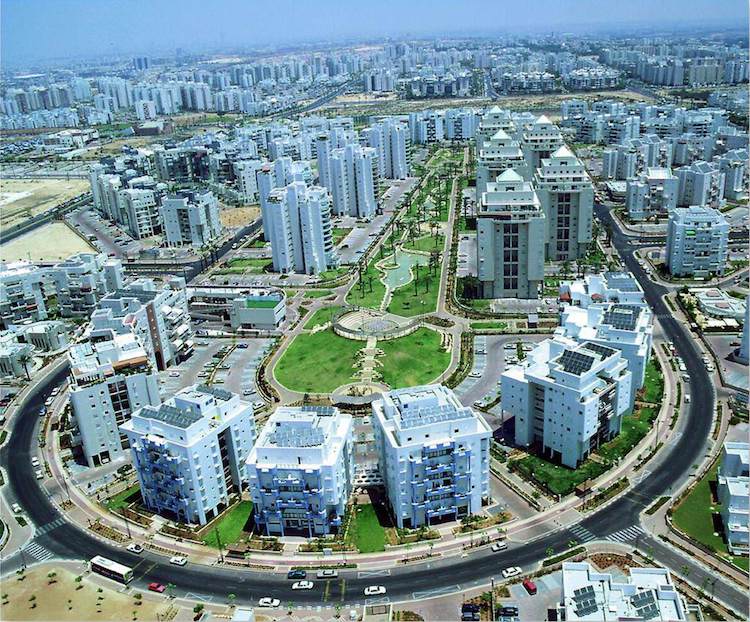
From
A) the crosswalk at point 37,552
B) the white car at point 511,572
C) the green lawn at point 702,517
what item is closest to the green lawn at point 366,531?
the white car at point 511,572

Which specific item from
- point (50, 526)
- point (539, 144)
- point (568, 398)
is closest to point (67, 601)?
point (50, 526)

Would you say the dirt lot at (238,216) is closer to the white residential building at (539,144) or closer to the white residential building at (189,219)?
the white residential building at (189,219)

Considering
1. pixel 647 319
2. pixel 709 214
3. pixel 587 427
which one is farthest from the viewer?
pixel 709 214

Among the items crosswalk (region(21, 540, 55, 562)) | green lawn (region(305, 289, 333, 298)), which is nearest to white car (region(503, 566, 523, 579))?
crosswalk (region(21, 540, 55, 562))

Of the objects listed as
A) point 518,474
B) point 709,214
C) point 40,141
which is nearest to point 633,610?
point 518,474

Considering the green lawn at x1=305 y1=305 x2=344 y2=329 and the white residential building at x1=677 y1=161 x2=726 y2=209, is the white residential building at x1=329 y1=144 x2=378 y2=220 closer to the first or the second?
the green lawn at x1=305 y1=305 x2=344 y2=329

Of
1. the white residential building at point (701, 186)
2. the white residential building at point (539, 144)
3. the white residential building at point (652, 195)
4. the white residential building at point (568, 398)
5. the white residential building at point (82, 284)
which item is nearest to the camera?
the white residential building at point (568, 398)

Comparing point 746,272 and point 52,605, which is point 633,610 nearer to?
point 52,605
